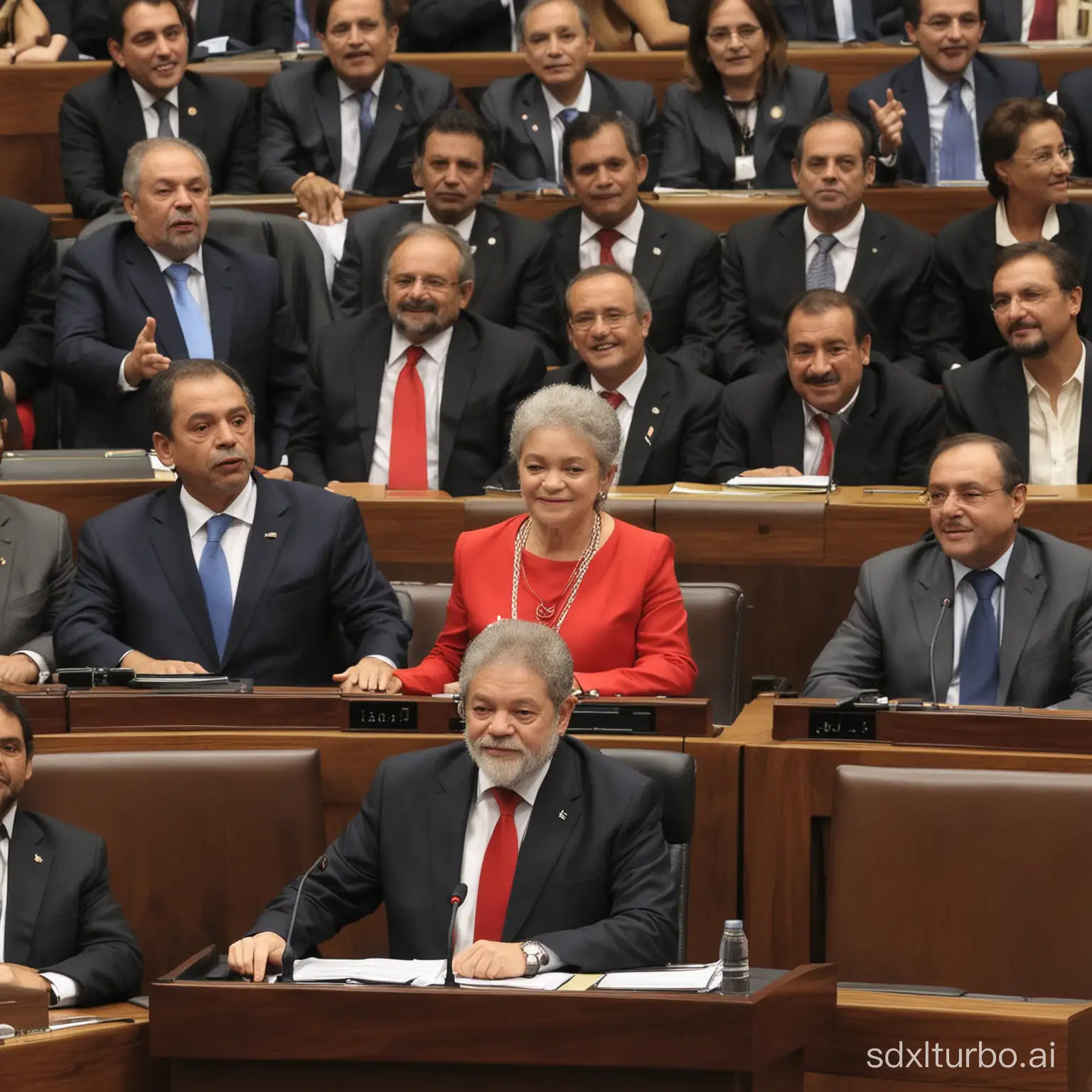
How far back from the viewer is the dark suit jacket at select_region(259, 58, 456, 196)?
12.8 feet

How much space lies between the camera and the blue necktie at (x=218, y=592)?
2.52 metres

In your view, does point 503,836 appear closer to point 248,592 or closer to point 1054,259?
point 248,592

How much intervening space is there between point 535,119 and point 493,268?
1.84ft

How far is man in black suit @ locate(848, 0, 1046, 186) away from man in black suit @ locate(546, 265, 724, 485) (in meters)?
0.95

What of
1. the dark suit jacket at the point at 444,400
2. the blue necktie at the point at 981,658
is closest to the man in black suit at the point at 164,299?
the dark suit jacket at the point at 444,400

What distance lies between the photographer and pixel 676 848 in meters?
2.01

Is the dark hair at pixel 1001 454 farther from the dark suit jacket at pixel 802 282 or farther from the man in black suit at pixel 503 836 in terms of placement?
the dark suit jacket at pixel 802 282

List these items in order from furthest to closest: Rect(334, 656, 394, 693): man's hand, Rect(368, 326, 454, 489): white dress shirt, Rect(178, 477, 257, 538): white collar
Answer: Rect(368, 326, 454, 489): white dress shirt, Rect(178, 477, 257, 538): white collar, Rect(334, 656, 394, 693): man's hand

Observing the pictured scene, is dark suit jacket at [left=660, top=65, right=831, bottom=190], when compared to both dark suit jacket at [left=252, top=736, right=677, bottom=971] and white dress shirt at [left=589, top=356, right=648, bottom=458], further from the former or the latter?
dark suit jacket at [left=252, top=736, right=677, bottom=971]

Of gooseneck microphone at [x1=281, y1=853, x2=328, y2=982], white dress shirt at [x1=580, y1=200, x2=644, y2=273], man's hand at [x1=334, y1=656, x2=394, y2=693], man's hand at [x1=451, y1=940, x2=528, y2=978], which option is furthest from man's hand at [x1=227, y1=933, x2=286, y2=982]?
white dress shirt at [x1=580, y1=200, x2=644, y2=273]

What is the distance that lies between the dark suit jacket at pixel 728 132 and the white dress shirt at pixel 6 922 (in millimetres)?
2228

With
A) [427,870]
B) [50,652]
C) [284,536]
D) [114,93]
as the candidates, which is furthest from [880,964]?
[114,93]

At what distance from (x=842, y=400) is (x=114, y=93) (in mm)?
1612

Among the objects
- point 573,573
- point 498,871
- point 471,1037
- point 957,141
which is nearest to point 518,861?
point 498,871
